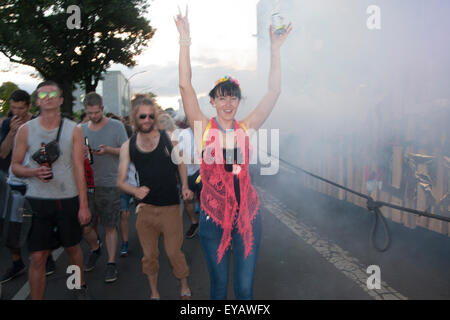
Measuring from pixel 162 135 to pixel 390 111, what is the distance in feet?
8.98

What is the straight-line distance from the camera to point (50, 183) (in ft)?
8.23

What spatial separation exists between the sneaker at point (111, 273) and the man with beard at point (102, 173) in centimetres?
22

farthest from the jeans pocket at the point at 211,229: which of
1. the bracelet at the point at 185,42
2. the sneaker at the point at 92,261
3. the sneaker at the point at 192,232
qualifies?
the sneaker at the point at 192,232

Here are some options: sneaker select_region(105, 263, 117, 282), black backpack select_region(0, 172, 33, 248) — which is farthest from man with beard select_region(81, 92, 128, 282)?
black backpack select_region(0, 172, 33, 248)

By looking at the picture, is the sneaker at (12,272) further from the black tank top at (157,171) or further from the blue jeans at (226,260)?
the blue jeans at (226,260)

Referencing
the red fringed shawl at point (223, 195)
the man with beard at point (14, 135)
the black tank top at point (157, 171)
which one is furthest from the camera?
the man with beard at point (14, 135)

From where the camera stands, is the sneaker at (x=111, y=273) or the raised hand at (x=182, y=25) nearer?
the raised hand at (x=182, y=25)

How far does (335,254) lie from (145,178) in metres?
1.89

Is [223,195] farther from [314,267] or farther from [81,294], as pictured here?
[314,267]

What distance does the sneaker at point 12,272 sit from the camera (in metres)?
3.23

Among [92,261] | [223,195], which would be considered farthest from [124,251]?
[223,195]

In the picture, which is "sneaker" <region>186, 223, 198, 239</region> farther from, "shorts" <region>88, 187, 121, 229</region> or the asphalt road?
"shorts" <region>88, 187, 121, 229</region>

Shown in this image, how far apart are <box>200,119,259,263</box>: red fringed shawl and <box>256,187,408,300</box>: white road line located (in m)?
1.27

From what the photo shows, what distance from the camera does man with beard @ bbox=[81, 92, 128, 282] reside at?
3.45 meters
